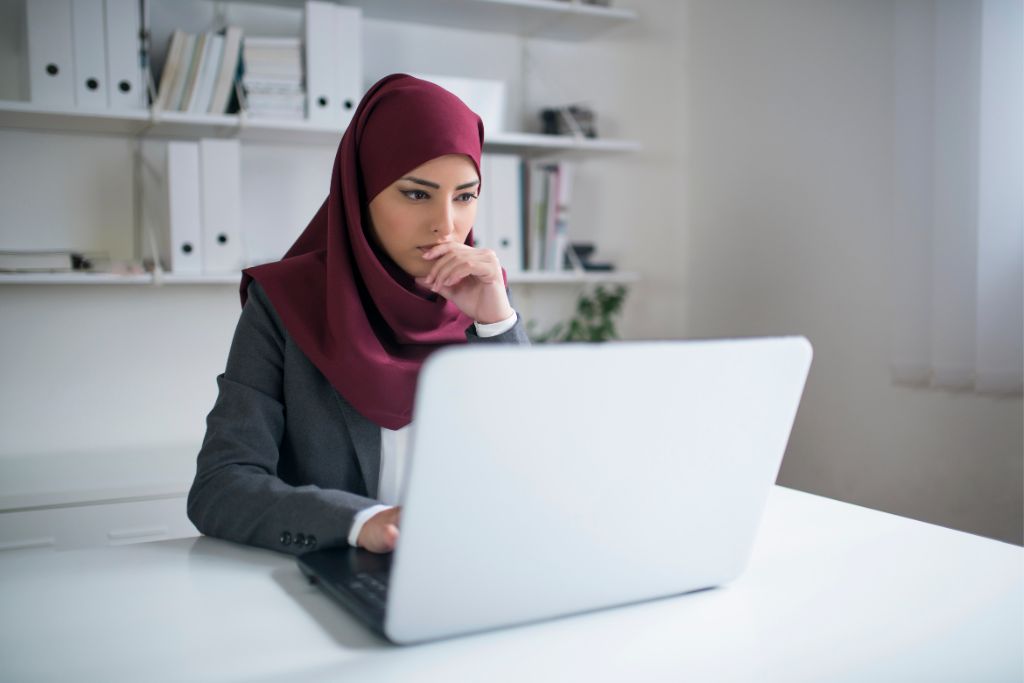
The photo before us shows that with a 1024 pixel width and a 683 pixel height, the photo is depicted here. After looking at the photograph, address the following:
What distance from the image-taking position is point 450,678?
2.06 feet

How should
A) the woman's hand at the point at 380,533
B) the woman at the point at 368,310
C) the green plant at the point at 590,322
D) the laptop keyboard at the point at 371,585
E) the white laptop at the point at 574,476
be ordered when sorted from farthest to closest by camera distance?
the green plant at the point at 590,322 → the woman at the point at 368,310 → the woman's hand at the point at 380,533 → the laptop keyboard at the point at 371,585 → the white laptop at the point at 574,476

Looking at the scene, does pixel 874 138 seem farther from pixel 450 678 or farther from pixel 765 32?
pixel 450 678

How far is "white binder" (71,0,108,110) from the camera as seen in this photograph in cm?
209

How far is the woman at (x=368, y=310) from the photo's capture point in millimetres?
1251

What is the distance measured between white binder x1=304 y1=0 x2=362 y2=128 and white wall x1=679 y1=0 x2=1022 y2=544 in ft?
4.18

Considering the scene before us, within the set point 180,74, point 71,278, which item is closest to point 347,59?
point 180,74

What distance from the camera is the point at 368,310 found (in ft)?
4.57

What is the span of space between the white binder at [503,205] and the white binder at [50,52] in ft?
3.55

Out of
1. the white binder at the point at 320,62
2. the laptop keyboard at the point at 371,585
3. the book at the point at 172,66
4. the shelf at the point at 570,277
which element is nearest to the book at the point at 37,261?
the book at the point at 172,66

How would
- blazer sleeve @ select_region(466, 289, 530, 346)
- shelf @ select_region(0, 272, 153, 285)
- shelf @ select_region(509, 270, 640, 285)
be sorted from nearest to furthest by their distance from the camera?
blazer sleeve @ select_region(466, 289, 530, 346) < shelf @ select_region(0, 272, 153, 285) < shelf @ select_region(509, 270, 640, 285)

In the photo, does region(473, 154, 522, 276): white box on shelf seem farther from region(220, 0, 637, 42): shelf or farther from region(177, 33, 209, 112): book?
region(177, 33, 209, 112): book

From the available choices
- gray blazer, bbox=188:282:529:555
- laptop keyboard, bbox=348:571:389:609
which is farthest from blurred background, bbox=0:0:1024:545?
laptop keyboard, bbox=348:571:389:609

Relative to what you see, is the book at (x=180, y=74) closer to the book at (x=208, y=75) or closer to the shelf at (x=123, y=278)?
the book at (x=208, y=75)

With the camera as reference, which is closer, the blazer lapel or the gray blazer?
the gray blazer
